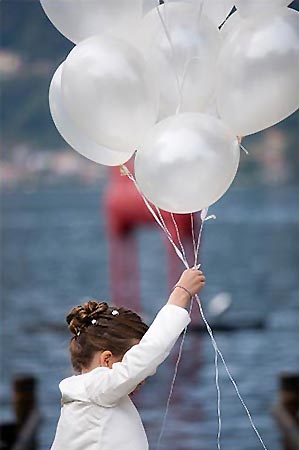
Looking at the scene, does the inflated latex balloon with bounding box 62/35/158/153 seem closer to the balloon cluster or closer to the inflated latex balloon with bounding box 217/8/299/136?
the balloon cluster

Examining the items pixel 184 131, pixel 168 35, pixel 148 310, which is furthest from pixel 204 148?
pixel 148 310

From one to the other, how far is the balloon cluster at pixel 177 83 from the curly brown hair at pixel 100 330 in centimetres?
25

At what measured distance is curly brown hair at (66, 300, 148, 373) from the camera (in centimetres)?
274

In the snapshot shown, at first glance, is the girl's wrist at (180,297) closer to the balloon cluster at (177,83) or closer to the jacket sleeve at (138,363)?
the jacket sleeve at (138,363)

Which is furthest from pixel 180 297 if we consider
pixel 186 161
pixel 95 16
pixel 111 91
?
pixel 95 16

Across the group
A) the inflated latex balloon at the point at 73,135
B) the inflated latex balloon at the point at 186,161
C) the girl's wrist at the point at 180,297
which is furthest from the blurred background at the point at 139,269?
the girl's wrist at the point at 180,297

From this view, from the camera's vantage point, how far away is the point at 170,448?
8.76m

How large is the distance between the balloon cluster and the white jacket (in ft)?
0.95

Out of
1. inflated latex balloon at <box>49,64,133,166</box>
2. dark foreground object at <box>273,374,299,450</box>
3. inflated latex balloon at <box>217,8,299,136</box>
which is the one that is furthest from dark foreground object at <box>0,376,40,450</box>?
inflated latex balloon at <box>217,8,299,136</box>

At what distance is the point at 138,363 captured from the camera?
2.65m

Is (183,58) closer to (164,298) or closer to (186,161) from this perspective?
(186,161)

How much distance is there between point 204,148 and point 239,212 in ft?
198

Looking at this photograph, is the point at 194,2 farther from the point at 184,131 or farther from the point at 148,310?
the point at 148,310

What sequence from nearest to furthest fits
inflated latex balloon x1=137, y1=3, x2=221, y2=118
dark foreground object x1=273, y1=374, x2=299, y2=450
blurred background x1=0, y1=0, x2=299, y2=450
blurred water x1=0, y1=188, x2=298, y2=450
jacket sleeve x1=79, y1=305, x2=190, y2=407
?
jacket sleeve x1=79, y1=305, x2=190, y2=407, inflated latex balloon x1=137, y1=3, x2=221, y2=118, dark foreground object x1=273, y1=374, x2=299, y2=450, blurred water x1=0, y1=188, x2=298, y2=450, blurred background x1=0, y1=0, x2=299, y2=450
